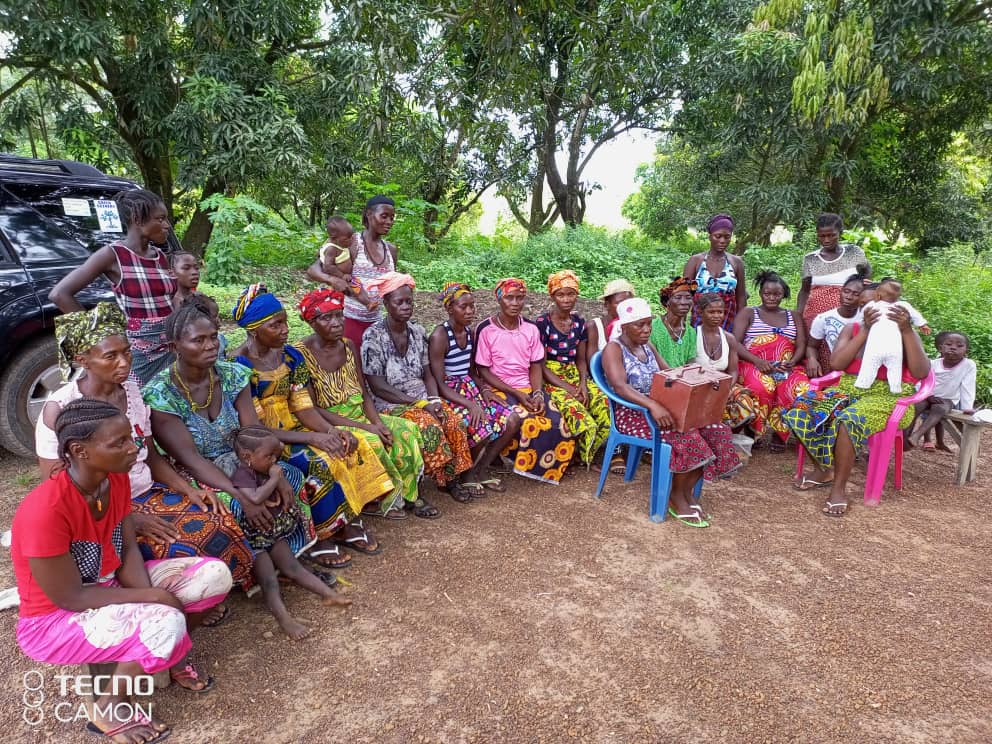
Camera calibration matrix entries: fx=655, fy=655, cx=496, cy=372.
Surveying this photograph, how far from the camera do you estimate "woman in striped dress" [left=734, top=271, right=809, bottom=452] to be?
501 cm

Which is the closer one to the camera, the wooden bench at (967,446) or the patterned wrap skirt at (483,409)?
the patterned wrap skirt at (483,409)

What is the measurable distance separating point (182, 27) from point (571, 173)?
8.56 m

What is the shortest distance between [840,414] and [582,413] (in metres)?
1.67

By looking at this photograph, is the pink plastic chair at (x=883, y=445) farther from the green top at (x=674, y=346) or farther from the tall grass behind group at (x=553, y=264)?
the tall grass behind group at (x=553, y=264)

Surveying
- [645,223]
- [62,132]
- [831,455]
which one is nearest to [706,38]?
[645,223]

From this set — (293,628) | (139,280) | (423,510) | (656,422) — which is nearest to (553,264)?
(656,422)

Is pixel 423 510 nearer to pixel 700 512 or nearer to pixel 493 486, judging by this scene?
pixel 493 486

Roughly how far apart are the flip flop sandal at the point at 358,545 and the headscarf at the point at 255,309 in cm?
120

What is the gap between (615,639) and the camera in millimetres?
2844

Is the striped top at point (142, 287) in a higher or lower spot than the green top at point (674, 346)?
higher

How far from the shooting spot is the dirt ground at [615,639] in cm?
237

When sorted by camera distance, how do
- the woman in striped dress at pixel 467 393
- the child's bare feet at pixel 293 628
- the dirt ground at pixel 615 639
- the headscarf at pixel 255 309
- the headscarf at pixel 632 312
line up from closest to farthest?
1. the dirt ground at pixel 615 639
2. the child's bare feet at pixel 293 628
3. the headscarf at pixel 255 309
4. the headscarf at pixel 632 312
5. the woman in striped dress at pixel 467 393

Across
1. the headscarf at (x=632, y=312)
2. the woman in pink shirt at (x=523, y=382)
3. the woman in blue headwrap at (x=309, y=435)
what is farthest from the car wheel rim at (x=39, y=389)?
the headscarf at (x=632, y=312)

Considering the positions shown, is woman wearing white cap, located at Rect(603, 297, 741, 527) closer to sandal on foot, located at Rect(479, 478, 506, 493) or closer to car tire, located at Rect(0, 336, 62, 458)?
sandal on foot, located at Rect(479, 478, 506, 493)
